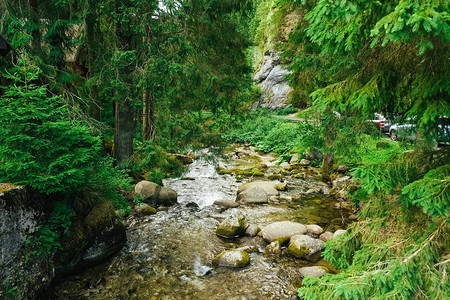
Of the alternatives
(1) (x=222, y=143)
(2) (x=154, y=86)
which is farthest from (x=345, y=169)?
(2) (x=154, y=86)

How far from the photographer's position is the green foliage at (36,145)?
171 inches

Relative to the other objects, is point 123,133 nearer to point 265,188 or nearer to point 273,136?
point 265,188

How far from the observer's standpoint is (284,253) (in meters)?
6.45

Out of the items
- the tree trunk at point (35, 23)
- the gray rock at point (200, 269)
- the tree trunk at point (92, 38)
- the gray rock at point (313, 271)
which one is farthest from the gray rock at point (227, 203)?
the tree trunk at point (35, 23)

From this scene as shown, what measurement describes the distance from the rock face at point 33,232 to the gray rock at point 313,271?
4.35 metres

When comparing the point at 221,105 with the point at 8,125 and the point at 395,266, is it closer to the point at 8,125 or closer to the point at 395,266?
the point at 8,125

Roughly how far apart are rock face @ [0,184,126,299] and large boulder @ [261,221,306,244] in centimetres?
393

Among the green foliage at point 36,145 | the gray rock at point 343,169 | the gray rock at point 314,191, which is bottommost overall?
the gray rock at point 314,191

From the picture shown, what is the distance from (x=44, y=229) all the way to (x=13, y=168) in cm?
121

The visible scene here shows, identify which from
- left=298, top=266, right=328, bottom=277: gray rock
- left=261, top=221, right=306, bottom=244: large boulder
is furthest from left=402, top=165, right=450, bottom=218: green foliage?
left=261, top=221, right=306, bottom=244: large boulder

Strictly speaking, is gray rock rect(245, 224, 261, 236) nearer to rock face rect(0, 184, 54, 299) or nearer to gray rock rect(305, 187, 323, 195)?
gray rock rect(305, 187, 323, 195)

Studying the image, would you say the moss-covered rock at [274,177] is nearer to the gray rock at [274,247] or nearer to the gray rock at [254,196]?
the gray rock at [254,196]

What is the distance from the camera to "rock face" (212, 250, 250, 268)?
5.86 meters

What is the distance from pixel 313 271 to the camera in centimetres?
545
